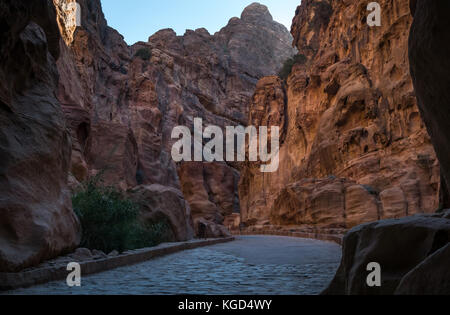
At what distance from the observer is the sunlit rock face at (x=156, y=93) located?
75.9 feet

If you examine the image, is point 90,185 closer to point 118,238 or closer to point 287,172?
point 118,238

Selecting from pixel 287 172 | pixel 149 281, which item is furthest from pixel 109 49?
pixel 149 281

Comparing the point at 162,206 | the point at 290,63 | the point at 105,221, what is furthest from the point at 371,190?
the point at 290,63

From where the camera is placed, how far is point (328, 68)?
3297 cm

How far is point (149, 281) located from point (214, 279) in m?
1.00

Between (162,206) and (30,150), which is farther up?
(30,150)

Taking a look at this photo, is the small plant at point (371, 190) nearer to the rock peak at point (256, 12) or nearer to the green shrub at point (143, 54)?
the green shrub at point (143, 54)

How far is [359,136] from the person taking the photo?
25.3 meters

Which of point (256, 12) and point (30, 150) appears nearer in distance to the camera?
point (30, 150)

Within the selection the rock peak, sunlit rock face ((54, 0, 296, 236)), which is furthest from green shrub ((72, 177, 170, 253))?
the rock peak

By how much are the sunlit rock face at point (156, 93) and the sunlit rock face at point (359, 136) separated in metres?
7.62

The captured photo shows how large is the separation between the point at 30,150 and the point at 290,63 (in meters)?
48.0

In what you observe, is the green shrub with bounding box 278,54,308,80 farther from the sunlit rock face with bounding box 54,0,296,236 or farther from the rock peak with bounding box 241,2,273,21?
the rock peak with bounding box 241,2,273,21

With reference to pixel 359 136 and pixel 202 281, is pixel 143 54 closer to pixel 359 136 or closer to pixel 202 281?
pixel 359 136
